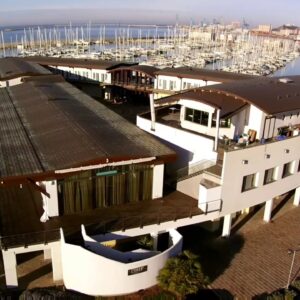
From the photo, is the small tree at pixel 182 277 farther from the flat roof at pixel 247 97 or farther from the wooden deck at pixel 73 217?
the flat roof at pixel 247 97

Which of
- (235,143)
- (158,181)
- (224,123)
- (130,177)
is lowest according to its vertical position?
(158,181)

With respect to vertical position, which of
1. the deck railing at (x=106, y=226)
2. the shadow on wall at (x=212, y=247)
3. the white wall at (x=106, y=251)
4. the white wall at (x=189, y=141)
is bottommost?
the shadow on wall at (x=212, y=247)

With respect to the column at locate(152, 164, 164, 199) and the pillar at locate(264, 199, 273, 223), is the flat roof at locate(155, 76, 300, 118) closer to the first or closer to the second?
the pillar at locate(264, 199, 273, 223)

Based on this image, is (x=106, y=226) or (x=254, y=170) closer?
(x=106, y=226)

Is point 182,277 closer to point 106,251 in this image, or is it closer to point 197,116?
point 106,251

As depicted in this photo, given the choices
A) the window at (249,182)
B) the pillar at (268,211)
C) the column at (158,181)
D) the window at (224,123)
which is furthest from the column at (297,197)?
the column at (158,181)

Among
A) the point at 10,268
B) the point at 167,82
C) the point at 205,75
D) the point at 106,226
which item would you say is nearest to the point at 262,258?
the point at 106,226

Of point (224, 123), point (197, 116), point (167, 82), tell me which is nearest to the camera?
point (224, 123)

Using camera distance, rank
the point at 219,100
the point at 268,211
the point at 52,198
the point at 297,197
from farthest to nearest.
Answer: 1. the point at 297,197
2. the point at 219,100
3. the point at 268,211
4. the point at 52,198

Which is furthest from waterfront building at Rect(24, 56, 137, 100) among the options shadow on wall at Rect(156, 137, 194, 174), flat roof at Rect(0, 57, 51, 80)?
shadow on wall at Rect(156, 137, 194, 174)
